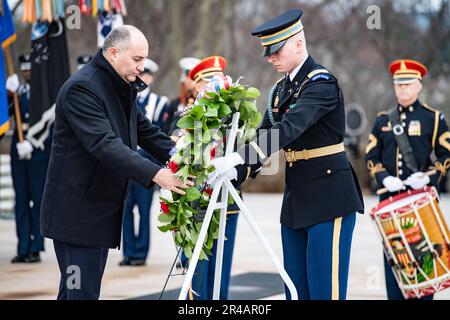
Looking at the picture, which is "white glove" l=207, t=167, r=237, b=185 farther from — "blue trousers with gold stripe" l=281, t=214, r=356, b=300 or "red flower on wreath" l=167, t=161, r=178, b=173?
"blue trousers with gold stripe" l=281, t=214, r=356, b=300

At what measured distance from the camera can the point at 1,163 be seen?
16.9 metres

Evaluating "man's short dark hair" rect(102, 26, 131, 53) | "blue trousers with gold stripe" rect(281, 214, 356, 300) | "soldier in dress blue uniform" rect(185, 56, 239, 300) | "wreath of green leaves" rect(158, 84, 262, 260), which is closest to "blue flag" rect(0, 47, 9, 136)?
"soldier in dress blue uniform" rect(185, 56, 239, 300)

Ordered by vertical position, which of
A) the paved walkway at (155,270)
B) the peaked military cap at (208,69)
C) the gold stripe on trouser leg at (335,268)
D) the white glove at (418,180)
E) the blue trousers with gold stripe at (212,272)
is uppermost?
the peaked military cap at (208,69)

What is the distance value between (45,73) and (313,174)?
216 inches

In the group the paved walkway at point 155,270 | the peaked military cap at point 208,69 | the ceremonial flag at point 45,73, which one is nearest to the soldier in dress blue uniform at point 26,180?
the ceremonial flag at point 45,73

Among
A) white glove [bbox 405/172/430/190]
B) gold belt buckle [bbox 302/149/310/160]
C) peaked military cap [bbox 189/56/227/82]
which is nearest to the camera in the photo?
gold belt buckle [bbox 302/149/310/160]

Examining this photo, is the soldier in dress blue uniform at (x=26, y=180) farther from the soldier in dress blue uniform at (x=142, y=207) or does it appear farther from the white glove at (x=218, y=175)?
the white glove at (x=218, y=175)

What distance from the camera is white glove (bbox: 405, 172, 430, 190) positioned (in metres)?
7.23

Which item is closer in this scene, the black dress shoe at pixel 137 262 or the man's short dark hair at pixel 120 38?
the man's short dark hair at pixel 120 38

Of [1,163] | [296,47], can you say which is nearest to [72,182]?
[296,47]

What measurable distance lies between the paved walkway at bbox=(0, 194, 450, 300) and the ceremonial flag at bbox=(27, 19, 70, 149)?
1.54m

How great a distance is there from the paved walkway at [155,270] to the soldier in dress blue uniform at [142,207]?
19 centimetres

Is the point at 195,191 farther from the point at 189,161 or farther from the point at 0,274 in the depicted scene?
the point at 0,274

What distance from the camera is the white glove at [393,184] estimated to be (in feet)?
23.8
